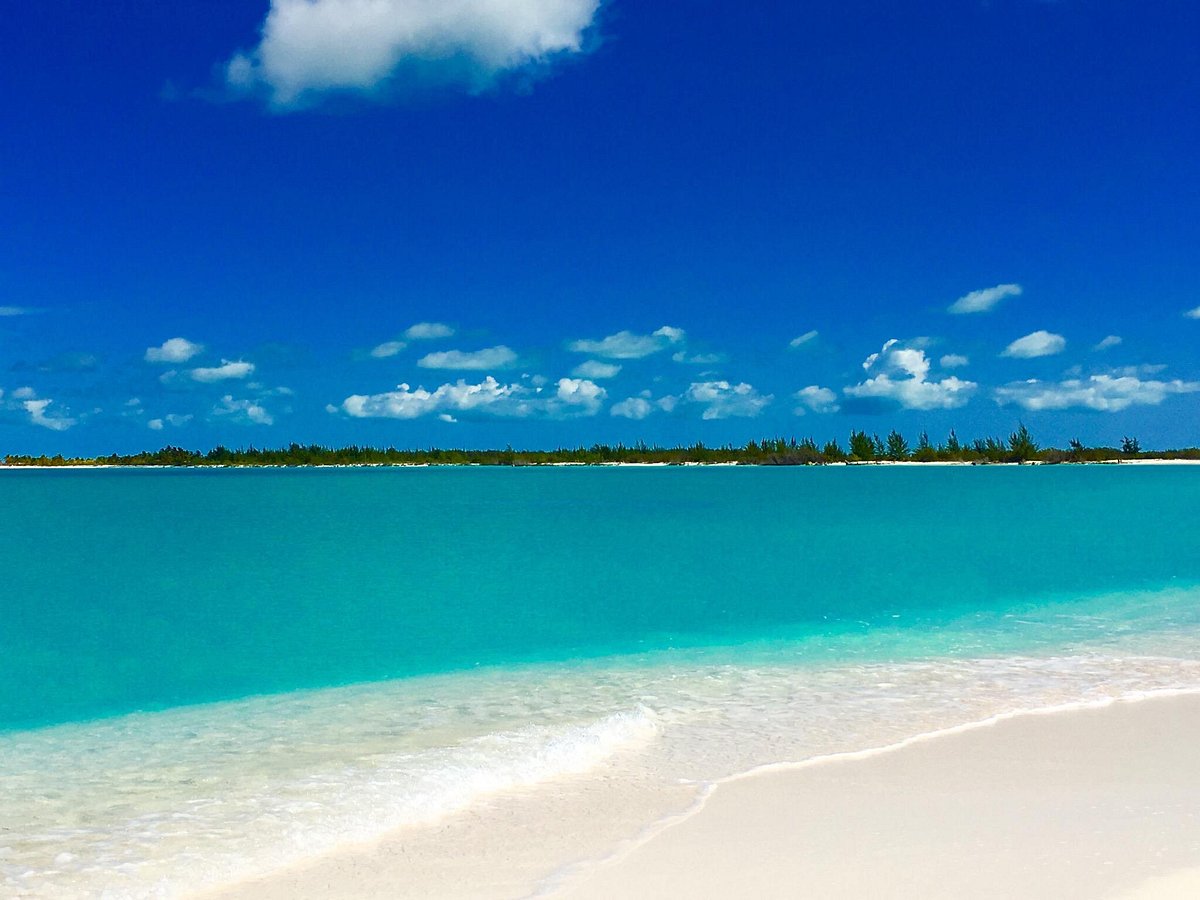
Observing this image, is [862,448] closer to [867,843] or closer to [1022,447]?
[1022,447]

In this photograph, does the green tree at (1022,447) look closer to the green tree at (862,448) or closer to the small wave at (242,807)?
the green tree at (862,448)

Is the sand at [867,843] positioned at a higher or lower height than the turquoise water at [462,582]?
higher

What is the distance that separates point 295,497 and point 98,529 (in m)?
24.4

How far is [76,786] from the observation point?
6.66 m

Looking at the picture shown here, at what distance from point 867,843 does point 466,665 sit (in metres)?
7.36

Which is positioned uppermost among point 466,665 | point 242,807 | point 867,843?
point 867,843

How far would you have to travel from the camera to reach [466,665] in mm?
11617

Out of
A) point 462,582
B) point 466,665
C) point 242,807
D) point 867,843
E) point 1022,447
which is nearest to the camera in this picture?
point 867,843

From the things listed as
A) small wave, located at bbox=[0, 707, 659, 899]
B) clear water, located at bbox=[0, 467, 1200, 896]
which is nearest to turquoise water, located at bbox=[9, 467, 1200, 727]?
clear water, located at bbox=[0, 467, 1200, 896]

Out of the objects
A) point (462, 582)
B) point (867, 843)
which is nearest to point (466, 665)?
point (867, 843)

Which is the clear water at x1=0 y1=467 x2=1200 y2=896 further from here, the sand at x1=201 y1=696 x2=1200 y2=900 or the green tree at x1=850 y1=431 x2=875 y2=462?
the green tree at x1=850 y1=431 x2=875 y2=462

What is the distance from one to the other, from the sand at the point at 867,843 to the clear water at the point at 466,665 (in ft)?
1.74

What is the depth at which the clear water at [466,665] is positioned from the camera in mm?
6094

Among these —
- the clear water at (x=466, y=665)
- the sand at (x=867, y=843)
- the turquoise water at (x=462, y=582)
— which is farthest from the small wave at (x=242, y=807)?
the turquoise water at (x=462, y=582)
